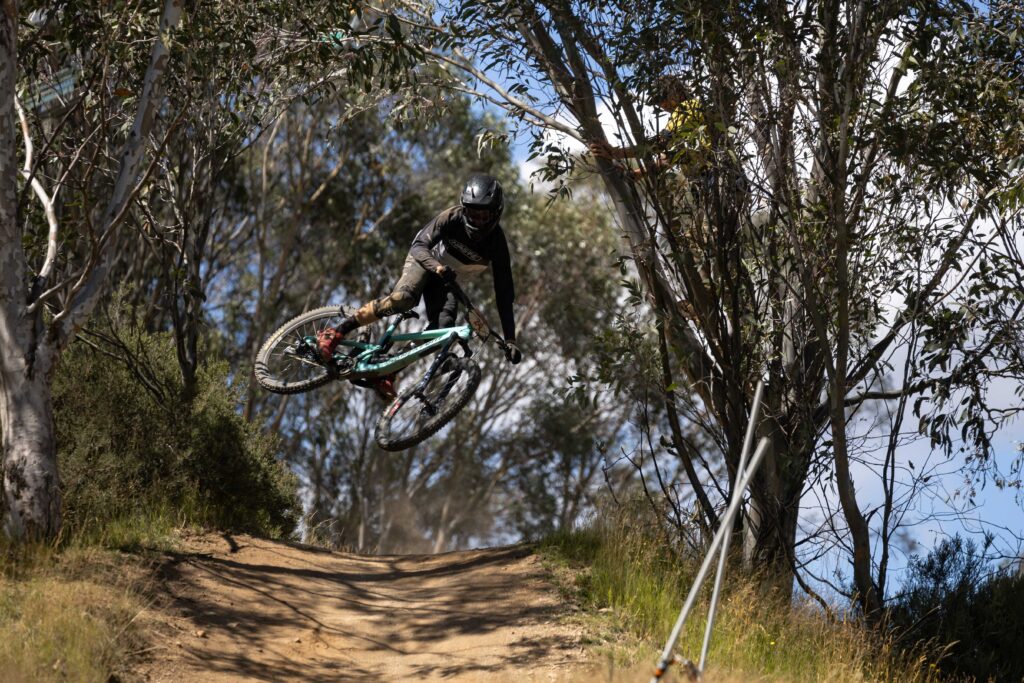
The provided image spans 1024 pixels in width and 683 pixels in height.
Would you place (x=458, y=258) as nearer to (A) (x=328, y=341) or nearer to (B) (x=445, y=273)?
(B) (x=445, y=273)

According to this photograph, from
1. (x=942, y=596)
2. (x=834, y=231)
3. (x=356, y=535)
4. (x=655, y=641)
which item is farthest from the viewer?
(x=356, y=535)

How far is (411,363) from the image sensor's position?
957cm

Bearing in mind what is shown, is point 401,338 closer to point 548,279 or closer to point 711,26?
point 711,26

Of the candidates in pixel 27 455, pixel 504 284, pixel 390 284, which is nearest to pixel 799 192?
pixel 504 284

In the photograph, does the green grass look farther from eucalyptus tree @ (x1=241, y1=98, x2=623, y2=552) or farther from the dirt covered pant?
eucalyptus tree @ (x1=241, y1=98, x2=623, y2=552)

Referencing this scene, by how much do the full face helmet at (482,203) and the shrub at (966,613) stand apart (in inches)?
190

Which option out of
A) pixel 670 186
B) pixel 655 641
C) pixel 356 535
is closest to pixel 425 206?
pixel 356 535

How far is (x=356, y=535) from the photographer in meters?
26.8

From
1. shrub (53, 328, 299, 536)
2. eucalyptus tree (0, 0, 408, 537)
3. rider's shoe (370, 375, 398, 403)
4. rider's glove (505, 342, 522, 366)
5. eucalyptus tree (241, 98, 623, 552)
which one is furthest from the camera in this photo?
eucalyptus tree (241, 98, 623, 552)

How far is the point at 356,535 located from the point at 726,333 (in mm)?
18120

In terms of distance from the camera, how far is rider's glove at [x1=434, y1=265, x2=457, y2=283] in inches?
332

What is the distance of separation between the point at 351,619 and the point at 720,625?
2980 mm

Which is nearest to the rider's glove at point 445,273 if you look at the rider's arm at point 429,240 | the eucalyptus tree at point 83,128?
the rider's arm at point 429,240

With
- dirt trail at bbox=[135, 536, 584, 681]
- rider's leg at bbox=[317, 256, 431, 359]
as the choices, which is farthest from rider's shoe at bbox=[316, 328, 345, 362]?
dirt trail at bbox=[135, 536, 584, 681]
